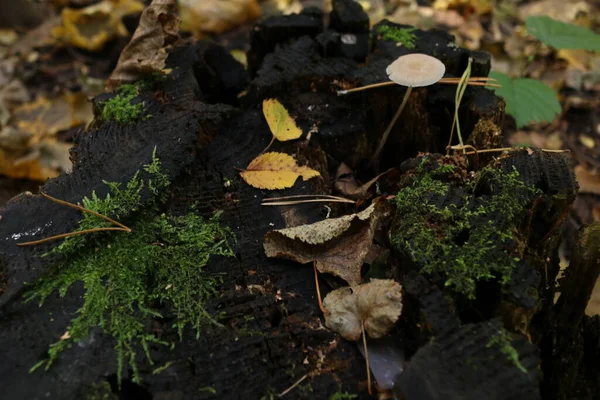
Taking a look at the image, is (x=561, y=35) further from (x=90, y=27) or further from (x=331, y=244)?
(x=90, y=27)

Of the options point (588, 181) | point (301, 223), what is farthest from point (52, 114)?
point (588, 181)

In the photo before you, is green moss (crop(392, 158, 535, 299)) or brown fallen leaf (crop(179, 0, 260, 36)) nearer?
green moss (crop(392, 158, 535, 299))

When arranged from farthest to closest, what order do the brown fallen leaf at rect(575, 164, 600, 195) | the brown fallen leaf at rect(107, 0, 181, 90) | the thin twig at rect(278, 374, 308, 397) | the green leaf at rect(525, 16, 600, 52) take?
1. the brown fallen leaf at rect(575, 164, 600, 195)
2. the green leaf at rect(525, 16, 600, 52)
3. the brown fallen leaf at rect(107, 0, 181, 90)
4. the thin twig at rect(278, 374, 308, 397)

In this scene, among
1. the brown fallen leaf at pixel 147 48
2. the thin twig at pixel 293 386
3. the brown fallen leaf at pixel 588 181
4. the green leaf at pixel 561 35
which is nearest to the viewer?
the thin twig at pixel 293 386

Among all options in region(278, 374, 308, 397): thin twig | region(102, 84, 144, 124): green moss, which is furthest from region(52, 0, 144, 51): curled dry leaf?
region(278, 374, 308, 397): thin twig

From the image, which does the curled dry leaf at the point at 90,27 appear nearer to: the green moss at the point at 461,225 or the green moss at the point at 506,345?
the green moss at the point at 461,225

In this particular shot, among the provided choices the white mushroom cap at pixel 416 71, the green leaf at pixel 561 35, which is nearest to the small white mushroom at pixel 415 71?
the white mushroom cap at pixel 416 71

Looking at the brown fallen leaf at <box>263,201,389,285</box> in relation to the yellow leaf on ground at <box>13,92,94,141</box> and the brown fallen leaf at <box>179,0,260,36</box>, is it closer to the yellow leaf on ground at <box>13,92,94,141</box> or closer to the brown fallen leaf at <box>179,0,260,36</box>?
the yellow leaf on ground at <box>13,92,94,141</box>
